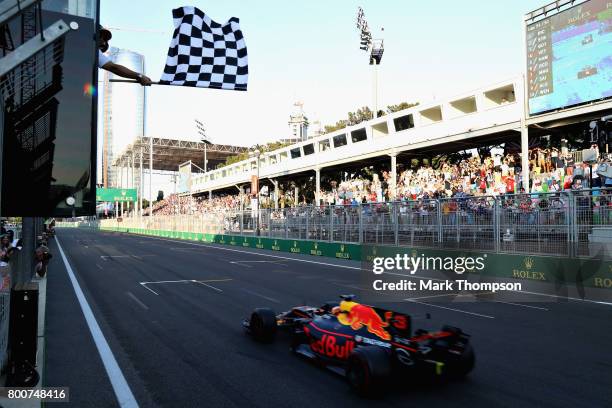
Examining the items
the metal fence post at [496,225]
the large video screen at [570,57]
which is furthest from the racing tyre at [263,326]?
the large video screen at [570,57]

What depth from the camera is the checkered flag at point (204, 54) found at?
234 inches

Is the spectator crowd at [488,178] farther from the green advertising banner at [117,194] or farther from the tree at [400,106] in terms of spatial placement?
the green advertising banner at [117,194]

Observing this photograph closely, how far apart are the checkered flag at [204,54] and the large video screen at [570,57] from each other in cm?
1569

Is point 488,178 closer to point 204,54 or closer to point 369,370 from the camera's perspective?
point 204,54

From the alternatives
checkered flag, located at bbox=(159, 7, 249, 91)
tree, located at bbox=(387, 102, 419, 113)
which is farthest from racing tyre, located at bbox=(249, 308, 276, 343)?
tree, located at bbox=(387, 102, 419, 113)

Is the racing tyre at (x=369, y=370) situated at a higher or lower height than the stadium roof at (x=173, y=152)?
lower

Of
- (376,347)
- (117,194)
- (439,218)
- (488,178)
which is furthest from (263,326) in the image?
(117,194)

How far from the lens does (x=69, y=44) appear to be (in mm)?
2656

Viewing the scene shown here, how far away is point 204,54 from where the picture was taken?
239 inches

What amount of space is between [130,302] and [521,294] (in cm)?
833

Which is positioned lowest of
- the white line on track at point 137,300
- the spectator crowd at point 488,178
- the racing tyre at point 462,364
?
the white line on track at point 137,300

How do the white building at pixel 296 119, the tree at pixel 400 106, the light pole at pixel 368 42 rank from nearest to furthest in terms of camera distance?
the tree at pixel 400 106, the light pole at pixel 368 42, the white building at pixel 296 119

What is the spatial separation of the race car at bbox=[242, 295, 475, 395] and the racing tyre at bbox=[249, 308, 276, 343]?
22.8 inches

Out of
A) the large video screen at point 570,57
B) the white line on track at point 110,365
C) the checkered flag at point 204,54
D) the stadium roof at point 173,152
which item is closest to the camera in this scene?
the white line on track at point 110,365
